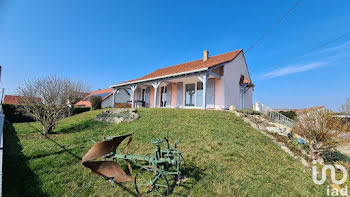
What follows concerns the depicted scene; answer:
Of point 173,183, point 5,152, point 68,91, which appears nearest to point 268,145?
point 173,183

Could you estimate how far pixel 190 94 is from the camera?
13992 mm

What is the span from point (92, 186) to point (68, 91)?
7.09 metres

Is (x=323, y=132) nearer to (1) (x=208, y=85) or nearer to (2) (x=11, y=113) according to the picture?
(1) (x=208, y=85)

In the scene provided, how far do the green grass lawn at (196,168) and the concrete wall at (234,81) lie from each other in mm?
5699

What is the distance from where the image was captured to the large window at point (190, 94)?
45.2 feet

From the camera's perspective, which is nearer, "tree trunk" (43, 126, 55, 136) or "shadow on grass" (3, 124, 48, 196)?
"shadow on grass" (3, 124, 48, 196)

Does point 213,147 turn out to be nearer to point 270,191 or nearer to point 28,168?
point 270,191

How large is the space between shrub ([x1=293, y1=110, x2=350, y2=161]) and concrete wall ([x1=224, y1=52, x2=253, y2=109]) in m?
6.32

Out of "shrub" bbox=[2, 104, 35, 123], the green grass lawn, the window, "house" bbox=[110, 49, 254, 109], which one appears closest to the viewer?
the green grass lawn

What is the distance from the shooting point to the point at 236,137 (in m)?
6.46

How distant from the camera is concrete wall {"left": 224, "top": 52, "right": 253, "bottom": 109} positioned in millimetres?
12539

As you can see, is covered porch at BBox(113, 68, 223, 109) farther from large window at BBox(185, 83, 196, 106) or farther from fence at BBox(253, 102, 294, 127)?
fence at BBox(253, 102, 294, 127)

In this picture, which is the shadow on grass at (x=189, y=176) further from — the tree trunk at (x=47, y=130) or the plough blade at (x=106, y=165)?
the tree trunk at (x=47, y=130)

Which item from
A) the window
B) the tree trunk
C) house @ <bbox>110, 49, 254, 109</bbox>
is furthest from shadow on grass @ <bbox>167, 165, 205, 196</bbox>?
the window
